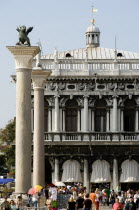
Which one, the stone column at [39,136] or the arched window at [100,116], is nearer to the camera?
the stone column at [39,136]

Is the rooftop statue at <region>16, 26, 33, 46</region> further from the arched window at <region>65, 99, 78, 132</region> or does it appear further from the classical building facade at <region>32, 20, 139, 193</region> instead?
the arched window at <region>65, 99, 78, 132</region>

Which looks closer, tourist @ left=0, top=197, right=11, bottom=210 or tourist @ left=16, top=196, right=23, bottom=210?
tourist @ left=0, top=197, right=11, bottom=210

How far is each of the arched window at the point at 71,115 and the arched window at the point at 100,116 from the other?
6.48ft

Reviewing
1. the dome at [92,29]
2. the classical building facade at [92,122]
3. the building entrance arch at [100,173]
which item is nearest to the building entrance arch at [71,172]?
the classical building facade at [92,122]

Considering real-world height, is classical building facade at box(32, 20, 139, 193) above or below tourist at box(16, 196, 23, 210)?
above

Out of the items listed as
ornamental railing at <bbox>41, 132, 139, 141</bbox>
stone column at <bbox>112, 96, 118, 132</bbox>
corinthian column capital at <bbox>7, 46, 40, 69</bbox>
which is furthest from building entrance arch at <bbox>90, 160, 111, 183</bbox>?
corinthian column capital at <bbox>7, 46, 40, 69</bbox>

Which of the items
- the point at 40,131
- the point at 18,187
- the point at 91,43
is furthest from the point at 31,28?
the point at 91,43

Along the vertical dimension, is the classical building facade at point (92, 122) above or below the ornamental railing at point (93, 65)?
below

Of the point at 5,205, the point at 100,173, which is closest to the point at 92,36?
the point at 100,173

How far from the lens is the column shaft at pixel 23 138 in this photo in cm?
4600

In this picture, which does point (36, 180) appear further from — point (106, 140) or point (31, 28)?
point (106, 140)

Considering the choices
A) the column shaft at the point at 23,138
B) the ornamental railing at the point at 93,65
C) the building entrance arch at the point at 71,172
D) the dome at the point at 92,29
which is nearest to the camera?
the column shaft at the point at 23,138

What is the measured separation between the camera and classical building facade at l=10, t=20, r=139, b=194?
278ft

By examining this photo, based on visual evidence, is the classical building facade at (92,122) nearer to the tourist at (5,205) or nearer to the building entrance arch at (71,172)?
the building entrance arch at (71,172)
